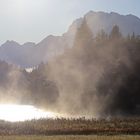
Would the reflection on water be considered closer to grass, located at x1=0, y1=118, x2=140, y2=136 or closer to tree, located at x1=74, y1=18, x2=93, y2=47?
grass, located at x1=0, y1=118, x2=140, y2=136

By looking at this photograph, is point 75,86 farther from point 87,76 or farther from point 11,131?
point 11,131

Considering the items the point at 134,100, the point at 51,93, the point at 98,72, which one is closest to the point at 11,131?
the point at 134,100

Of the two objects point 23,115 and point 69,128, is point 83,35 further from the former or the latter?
point 69,128

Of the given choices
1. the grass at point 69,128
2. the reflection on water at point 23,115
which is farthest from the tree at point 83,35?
the grass at point 69,128

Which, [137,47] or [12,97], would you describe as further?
[12,97]

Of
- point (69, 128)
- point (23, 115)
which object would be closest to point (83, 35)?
point (23, 115)

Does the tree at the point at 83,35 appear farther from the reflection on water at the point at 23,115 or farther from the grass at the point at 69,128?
the grass at the point at 69,128

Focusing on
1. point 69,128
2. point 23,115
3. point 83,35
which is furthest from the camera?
point 83,35

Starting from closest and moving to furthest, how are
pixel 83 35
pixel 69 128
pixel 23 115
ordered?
pixel 69 128
pixel 23 115
pixel 83 35

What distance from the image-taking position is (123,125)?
58094 mm

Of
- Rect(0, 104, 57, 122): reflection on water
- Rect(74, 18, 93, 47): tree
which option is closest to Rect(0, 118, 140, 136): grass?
Rect(0, 104, 57, 122): reflection on water

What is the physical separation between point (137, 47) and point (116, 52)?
6.93 metres

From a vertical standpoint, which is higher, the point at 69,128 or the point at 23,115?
the point at 23,115

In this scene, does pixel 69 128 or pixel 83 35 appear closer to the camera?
pixel 69 128
